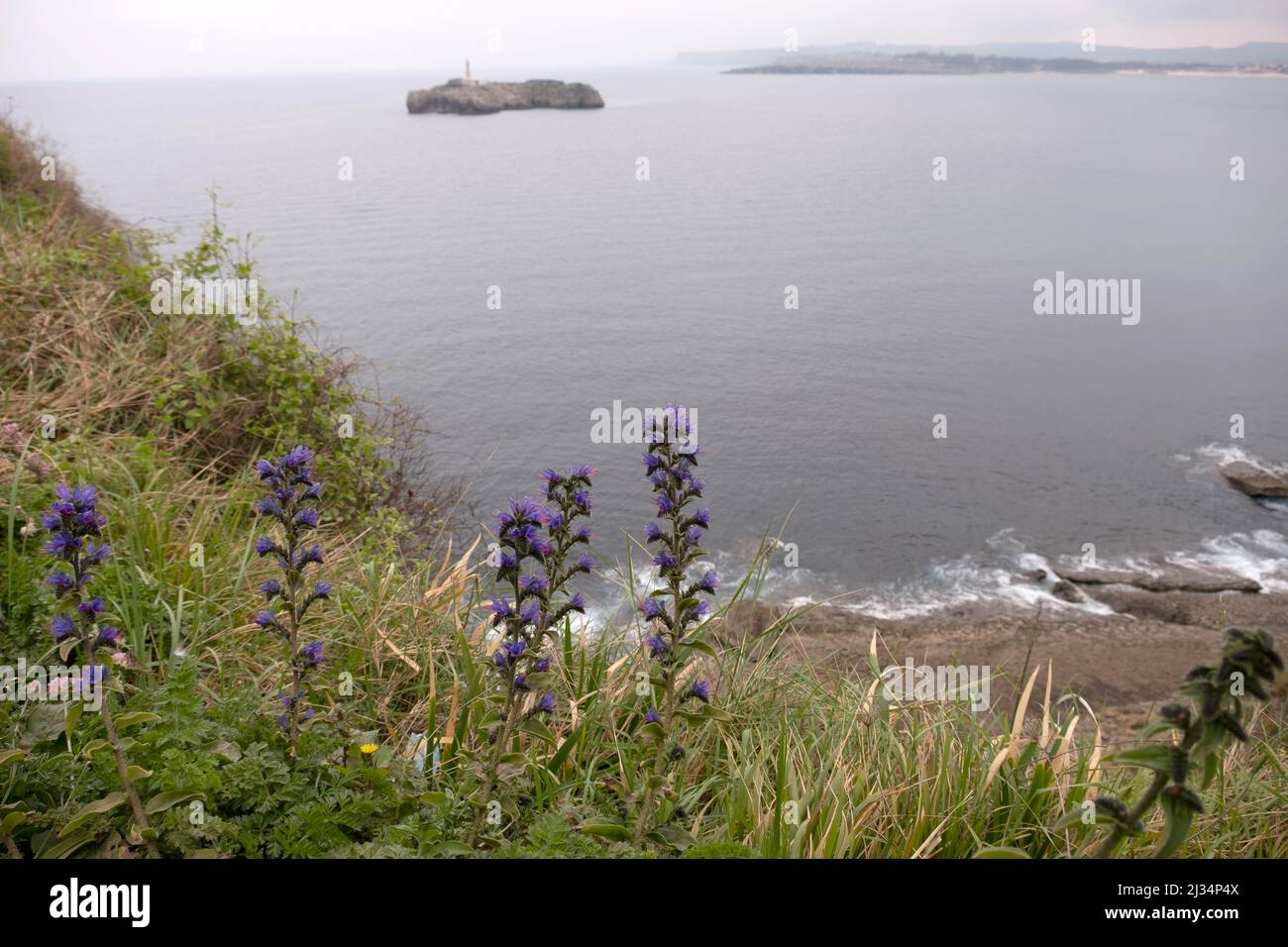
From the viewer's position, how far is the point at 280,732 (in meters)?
3.50

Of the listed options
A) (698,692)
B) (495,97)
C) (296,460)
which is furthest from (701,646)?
(495,97)

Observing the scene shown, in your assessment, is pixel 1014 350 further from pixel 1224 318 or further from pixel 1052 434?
pixel 1224 318

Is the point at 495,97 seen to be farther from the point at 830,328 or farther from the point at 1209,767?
the point at 1209,767

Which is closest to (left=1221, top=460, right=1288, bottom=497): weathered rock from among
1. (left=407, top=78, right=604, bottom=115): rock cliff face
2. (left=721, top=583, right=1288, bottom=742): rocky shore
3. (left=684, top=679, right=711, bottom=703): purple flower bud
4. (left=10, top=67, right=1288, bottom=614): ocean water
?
(left=10, top=67, right=1288, bottom=614): ocean water

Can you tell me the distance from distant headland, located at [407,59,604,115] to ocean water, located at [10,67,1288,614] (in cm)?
3697

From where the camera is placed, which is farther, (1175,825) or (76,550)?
(76,550)

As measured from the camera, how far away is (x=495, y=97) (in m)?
98.9

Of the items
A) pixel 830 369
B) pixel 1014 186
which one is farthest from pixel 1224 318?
pixel 1014 186

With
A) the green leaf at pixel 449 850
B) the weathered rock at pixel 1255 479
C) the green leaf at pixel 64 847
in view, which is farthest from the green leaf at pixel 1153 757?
the weathered rock at pixel 1255 479

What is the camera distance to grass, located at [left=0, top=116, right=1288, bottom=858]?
10.2 feet

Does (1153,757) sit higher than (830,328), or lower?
lower

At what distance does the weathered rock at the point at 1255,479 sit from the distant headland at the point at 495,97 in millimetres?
86973

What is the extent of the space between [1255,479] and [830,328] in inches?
489

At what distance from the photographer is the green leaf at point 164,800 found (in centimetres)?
285
